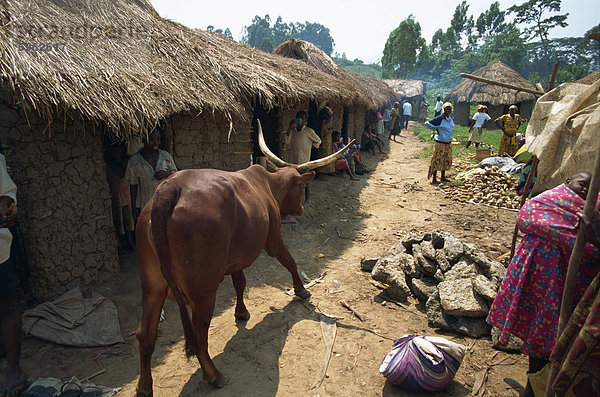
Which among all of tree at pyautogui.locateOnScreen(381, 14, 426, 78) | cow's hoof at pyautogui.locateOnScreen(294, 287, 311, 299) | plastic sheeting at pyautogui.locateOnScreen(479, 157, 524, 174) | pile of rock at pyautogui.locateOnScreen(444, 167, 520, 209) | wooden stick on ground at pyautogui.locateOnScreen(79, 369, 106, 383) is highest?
tree at pyautogui.locateOnScreen(381, 14, 426, 78)

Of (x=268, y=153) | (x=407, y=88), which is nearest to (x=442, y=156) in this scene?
(x=268, y=153)

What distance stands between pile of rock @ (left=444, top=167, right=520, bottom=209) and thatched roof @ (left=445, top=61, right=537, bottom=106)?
44.3 ft

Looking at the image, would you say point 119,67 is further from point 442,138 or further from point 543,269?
point 442,138

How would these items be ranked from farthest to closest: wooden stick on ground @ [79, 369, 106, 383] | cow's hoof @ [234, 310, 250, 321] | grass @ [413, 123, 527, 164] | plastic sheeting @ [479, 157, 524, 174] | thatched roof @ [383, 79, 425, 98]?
thatched roof @ [383, 79, 425, 98]
grass @ [413, 123, 527, 164]
plastic sheeting @ [479, 157, 524, 174]
cow's hoof @ [234, 310, 250, 321]
wooden stick on ground @ [79, 369, 106, 383]

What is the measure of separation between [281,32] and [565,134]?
9852 centimetres

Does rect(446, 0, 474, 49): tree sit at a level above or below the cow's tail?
above

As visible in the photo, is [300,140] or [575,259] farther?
[300,140]

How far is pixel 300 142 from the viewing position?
773 cm

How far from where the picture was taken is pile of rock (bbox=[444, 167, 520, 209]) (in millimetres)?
8008

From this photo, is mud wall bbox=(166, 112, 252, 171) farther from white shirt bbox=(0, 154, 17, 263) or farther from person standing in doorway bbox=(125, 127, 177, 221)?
white shirt bbox=(0, 154, 17, 263)

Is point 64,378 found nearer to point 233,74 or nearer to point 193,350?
point 193,350

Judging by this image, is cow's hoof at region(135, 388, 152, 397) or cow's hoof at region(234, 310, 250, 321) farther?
cow's hoof at region(234, 310, 250, 321)

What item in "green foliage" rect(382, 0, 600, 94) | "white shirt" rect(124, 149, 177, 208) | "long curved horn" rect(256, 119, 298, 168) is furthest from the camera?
"green foliage" rect(382, 0, 600, 94)

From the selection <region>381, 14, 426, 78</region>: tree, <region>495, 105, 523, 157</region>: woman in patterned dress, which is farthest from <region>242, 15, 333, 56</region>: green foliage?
<region>495, 105, 523, 157</region>: woman in patterned dress
